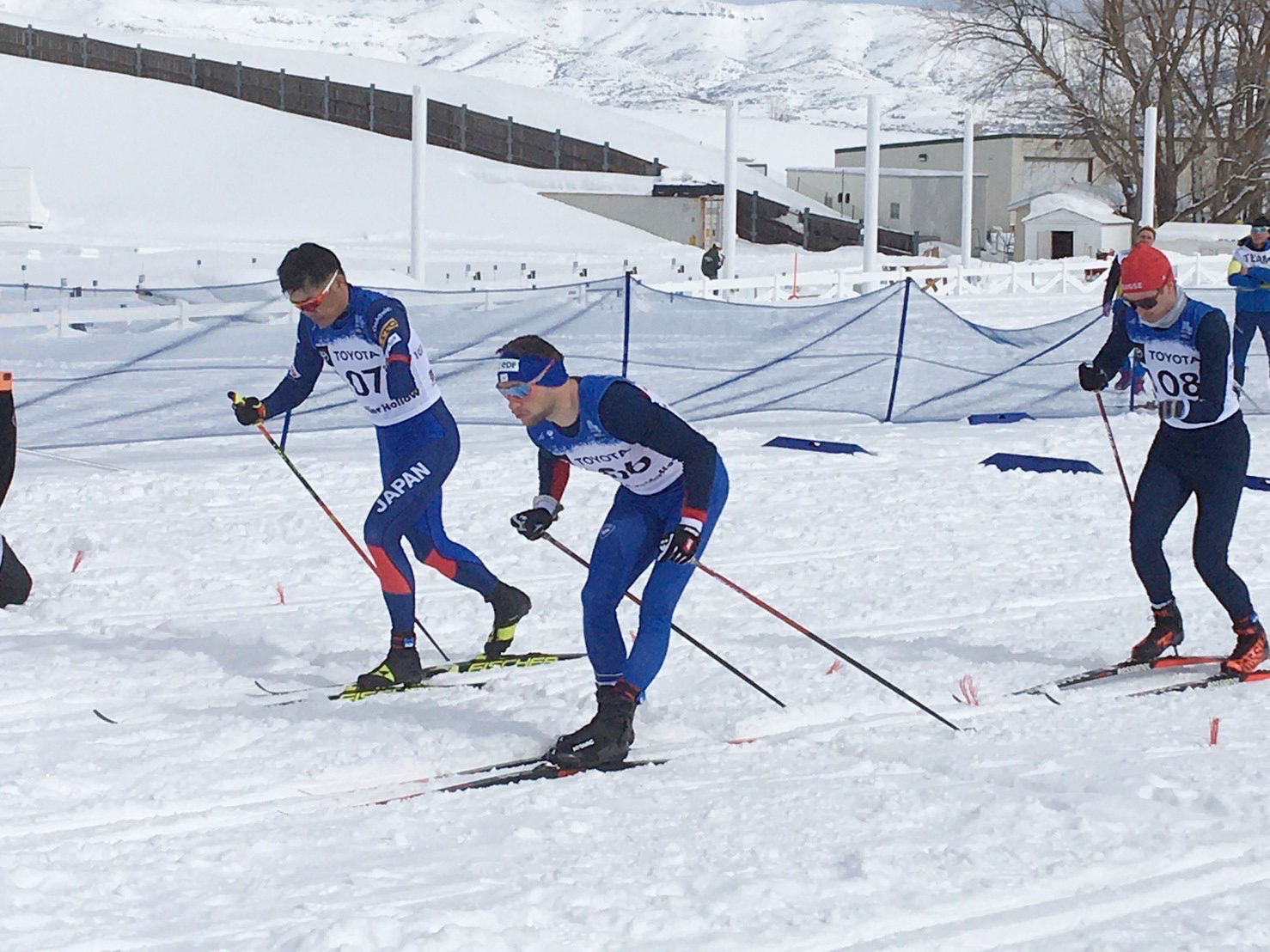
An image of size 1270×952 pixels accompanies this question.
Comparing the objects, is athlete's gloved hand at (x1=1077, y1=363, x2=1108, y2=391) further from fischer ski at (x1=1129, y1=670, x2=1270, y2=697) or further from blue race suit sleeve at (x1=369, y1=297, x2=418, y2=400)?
blue race suit sleeve at (x1=369, y1=297, x2=418, y2=400)

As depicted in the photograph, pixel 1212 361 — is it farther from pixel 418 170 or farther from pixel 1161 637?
pixel 418 170

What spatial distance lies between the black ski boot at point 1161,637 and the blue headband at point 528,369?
2932 mm

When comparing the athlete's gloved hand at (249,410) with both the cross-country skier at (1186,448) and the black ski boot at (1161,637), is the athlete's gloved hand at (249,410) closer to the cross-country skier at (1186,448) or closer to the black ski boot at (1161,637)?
the cross-country skier at (1186,448)

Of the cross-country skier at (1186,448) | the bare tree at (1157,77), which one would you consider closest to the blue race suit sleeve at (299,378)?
the cross-country skier at (1186,448)

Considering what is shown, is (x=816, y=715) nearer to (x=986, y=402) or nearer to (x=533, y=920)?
(x=533, y=920)

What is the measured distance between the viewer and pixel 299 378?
23.0 ft

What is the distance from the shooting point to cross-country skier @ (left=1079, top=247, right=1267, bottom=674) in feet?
21.0

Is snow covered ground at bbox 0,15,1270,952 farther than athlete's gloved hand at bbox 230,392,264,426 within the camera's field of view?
No

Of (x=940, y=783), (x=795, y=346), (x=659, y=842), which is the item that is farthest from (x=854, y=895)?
(x=795, y=346)

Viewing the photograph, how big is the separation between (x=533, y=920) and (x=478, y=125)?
2006 inches

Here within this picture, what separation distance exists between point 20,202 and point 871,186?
22.2 m

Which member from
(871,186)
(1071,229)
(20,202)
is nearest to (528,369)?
(871,186)

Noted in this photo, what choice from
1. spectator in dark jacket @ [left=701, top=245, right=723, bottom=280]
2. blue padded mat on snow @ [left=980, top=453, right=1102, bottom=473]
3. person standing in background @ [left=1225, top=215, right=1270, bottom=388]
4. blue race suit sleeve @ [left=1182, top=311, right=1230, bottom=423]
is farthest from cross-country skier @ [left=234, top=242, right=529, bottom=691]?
spectator in dark jacket @ [left=701, top=245, right=723, bottom=280]

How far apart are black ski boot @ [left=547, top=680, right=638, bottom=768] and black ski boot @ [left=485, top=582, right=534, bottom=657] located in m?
1.35
